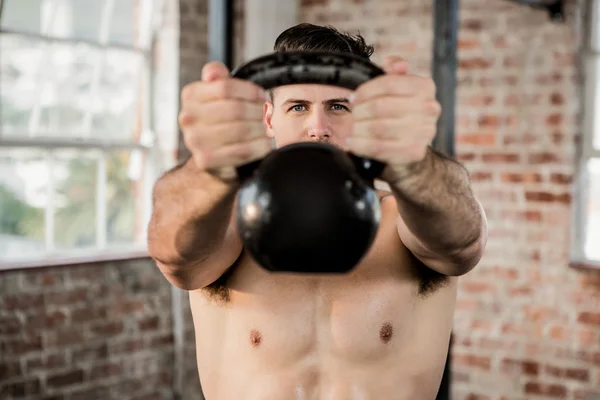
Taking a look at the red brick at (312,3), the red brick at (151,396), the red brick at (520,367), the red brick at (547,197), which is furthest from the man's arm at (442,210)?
the red brick at (312,3)

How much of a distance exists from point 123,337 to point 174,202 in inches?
102

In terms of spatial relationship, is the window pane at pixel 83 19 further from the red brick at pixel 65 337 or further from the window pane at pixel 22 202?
the red brick at pixel 65 337

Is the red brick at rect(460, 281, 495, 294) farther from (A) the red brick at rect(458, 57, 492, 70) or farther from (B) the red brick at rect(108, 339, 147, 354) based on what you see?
(B) the red brick at rect(108, 339, 147, 354)

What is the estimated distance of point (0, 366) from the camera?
3.08 metres

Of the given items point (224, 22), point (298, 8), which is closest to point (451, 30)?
point (224, 22)

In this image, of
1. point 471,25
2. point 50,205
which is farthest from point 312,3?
point 50,205

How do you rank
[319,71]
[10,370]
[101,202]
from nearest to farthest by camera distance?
1. [319,71]
2. [10,370]
3. [101,202]

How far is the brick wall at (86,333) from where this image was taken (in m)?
3.13

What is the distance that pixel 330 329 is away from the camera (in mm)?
1516

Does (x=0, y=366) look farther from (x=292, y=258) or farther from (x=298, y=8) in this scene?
(x=292, y=258)

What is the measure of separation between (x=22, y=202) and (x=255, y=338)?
2.10 metres

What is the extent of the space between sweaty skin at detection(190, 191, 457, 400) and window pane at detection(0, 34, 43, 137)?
206cm

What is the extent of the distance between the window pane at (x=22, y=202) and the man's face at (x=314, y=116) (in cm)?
212

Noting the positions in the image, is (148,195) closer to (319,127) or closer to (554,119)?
(554,119)
